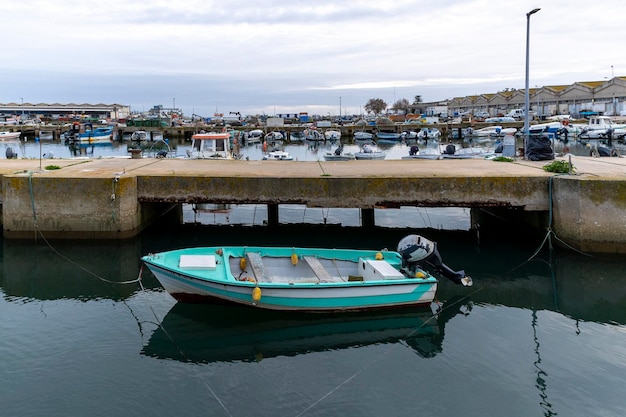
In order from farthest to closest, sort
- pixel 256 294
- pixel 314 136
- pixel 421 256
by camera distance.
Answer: pixel 314 136
pixel 421 256
pixel 256 294

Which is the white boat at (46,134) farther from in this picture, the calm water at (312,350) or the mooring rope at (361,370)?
the mooring rope at (361,370)

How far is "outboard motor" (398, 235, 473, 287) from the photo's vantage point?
1205 centimetres

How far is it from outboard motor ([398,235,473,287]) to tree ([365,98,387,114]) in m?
175

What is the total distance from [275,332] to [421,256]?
3804mm

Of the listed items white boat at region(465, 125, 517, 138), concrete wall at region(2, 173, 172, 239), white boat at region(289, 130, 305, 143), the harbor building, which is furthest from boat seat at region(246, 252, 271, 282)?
the harbor building

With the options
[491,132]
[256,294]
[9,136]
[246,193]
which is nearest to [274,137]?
[491,132]

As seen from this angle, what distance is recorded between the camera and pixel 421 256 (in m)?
12.1

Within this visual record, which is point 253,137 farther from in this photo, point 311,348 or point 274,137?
point 311,348

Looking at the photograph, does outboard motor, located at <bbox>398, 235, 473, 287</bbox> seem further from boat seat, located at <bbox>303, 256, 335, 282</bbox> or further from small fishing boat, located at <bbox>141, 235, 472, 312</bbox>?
boat seat, located at <bbox>303, 256, 335, 282</bbox>

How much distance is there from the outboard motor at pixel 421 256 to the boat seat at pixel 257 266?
3.32 m

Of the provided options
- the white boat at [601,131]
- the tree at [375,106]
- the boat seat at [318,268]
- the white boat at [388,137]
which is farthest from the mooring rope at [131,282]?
the tree at [375,106]

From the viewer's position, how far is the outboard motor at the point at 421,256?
A: 475 inches

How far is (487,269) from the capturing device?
15.8 m

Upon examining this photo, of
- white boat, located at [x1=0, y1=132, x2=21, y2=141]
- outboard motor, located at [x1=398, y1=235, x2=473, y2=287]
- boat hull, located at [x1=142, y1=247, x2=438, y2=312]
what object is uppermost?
white boat, located at [x1=0, y1=132, x2=21, y2=141]
